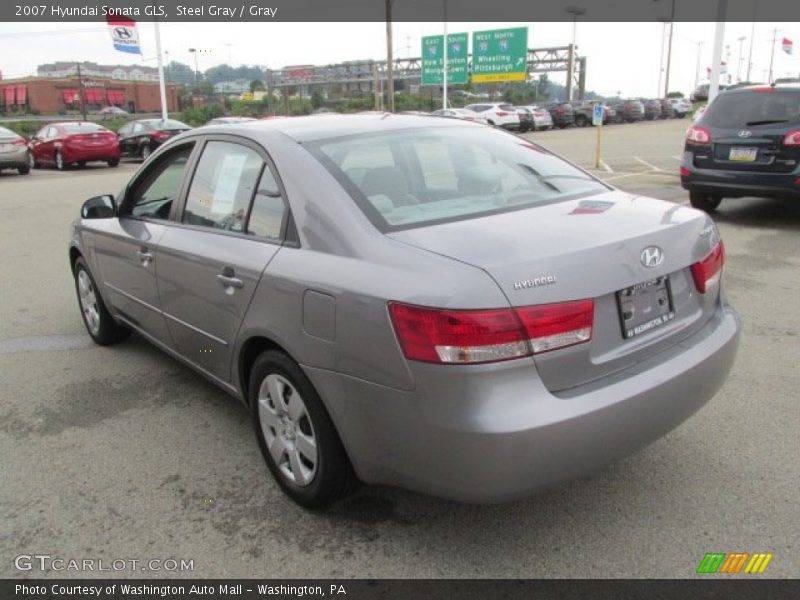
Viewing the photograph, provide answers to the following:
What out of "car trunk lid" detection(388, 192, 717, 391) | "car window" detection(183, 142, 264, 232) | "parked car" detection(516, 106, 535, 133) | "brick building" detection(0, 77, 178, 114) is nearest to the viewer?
"car trunk lid" detection(388, 192, 717, 391)

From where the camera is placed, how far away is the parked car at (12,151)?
1945 centimetres

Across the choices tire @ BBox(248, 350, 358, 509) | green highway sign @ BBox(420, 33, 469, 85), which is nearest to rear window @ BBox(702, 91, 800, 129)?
tire @ BBox(248, 350, 358, 509)

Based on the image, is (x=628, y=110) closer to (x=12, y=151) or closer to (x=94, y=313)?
(x=12, y=151)

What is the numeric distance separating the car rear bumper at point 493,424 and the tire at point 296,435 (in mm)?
120

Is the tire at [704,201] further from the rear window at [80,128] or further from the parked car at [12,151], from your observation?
the rear window at [80,128]

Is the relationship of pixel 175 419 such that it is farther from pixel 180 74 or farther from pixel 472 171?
pixel 180 74

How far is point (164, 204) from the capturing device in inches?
162

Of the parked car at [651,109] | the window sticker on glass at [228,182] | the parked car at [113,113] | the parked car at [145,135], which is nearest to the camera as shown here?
the window sticker on glass at [228,182]

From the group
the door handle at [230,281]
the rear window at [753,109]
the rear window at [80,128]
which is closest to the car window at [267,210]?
the door handle at [230,281]

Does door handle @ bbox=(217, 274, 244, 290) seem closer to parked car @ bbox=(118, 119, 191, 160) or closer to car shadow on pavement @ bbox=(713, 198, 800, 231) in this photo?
car shadow on pavement @ bbox=(713, 198, 800, 231)

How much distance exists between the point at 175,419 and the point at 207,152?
147 centimetres

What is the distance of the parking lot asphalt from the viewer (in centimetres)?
270

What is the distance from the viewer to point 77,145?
21.0 metres

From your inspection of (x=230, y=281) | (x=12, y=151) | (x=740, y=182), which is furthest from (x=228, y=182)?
(x=12, y=151)
